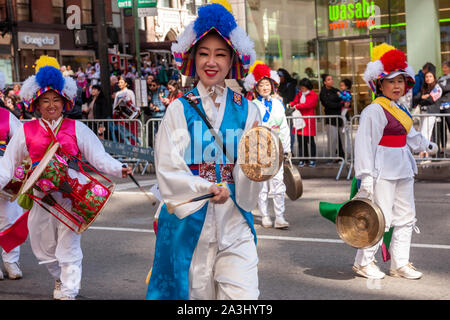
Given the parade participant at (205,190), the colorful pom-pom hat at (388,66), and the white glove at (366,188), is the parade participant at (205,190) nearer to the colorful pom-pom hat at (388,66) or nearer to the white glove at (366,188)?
the white glove at (366,188)

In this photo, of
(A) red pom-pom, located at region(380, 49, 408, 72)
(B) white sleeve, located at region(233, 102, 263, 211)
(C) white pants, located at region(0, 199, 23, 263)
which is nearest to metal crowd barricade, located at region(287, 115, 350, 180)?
(A) red pom-pom, located at region(380, 49, 408, 72)

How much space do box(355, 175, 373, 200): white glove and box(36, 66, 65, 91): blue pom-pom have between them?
8.47 feet

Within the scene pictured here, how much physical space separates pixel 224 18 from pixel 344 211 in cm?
251

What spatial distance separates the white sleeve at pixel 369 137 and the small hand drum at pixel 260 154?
8.81 ft

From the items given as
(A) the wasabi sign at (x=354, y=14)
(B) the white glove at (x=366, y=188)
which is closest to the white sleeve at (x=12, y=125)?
(B) the white glove at (x=366, y=188)

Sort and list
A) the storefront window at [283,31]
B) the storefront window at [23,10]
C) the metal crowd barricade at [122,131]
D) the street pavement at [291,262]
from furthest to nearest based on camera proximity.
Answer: the storefront window at [23,10]
the storefront window at [283,31]
the metal crowd barricade at [122,131]
the street pavement at [291,262]

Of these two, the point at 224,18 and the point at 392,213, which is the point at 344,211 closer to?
the point at 392,213

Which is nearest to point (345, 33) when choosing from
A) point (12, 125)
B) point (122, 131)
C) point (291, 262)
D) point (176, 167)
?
point (122, 131)

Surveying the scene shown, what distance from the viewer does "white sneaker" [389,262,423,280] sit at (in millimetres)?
6215

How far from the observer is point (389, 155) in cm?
620

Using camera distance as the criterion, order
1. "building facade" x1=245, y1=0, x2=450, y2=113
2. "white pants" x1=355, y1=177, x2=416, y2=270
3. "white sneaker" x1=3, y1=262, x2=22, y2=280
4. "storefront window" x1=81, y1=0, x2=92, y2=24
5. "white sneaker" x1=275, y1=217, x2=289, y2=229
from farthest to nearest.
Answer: "storefront window" x1=81, y1=0, x2=92, y2=24
"building facade" x1=245, y1=0, x2=450, y2=113
"white sneaker" x1=275, y1=217, x2=289, y2=229
"white sneaker" x1=3, y1=262, x2=22, y2=280
"white pants" x1=355, y1=177, x2=416, y2=270

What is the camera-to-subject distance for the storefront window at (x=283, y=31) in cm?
2114

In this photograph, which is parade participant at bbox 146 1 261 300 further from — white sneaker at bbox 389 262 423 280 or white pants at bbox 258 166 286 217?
white pants at bbox 258 166 286 217

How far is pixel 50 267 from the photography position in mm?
5910
